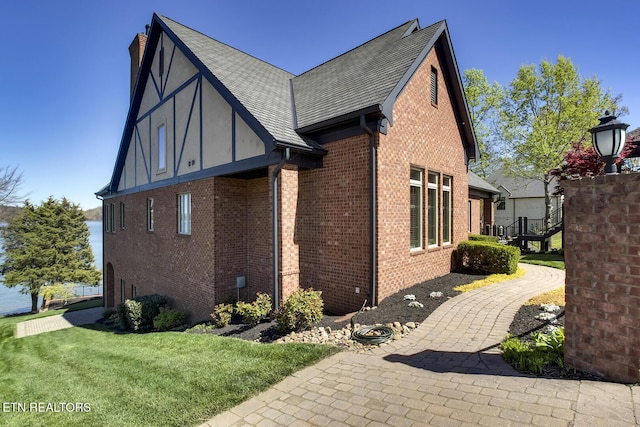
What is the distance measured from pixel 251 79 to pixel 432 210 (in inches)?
297

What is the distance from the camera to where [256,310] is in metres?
7.62

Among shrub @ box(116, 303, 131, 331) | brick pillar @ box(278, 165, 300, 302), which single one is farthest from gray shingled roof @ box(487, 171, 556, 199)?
shrub @ box(116, 303, 131, 331)

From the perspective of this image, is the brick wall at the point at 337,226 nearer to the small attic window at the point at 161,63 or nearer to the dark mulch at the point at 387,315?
the dark mulch at the point at 387,315

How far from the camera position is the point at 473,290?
8133 mm

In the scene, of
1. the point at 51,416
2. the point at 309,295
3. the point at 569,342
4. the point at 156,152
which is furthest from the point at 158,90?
the point at 569,342

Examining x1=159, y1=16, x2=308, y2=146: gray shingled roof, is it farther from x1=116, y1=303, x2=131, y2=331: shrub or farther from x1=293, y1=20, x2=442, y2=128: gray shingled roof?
x1=116, y1=303, x2=131, y2=331: shrub

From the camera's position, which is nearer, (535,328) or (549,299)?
(535,328)

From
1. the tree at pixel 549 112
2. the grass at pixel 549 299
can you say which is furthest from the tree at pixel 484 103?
the grass at pixel 549 299

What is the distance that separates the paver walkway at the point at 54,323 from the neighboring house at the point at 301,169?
19.3 ft

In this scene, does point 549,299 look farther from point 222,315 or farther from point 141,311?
point 141,311

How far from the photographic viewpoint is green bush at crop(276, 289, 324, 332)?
654 centimetres

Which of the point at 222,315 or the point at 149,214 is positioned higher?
the point at 149,214

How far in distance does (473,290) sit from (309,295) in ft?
14.5

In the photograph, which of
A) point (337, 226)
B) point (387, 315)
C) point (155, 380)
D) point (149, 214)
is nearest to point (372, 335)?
point (387, 315)
